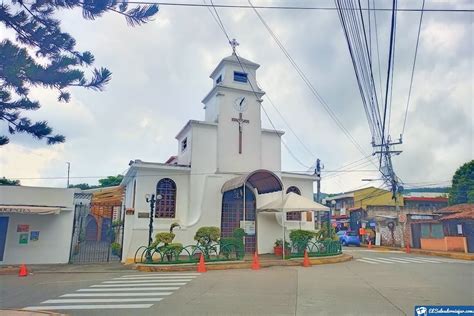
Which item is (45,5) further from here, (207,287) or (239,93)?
(239,93)

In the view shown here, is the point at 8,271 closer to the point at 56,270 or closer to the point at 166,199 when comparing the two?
the point at 56,270

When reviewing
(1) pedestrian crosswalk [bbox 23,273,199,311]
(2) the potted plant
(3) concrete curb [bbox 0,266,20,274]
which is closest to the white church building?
(2) the potted plant

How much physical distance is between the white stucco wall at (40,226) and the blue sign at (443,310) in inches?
579

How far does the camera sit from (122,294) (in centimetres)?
891

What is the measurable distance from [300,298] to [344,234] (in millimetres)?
28463

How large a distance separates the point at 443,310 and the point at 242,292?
431 cm

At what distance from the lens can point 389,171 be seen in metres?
26.3

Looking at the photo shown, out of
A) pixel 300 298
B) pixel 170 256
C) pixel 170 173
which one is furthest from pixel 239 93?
pixel 300 298

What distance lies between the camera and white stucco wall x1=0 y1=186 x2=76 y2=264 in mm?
15766

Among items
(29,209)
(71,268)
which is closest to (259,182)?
(71,268)

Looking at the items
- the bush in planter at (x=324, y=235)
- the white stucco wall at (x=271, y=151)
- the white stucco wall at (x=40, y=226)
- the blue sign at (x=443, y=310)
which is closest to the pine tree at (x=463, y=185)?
the bush in planter at (x=324, y=235)

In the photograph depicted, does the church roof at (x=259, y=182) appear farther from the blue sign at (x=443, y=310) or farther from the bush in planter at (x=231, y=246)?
the blue sign at (x=443, y=310)

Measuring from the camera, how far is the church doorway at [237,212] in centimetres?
1841

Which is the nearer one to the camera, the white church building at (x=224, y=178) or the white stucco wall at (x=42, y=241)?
the white stucco wall at (x=42, y=241)
